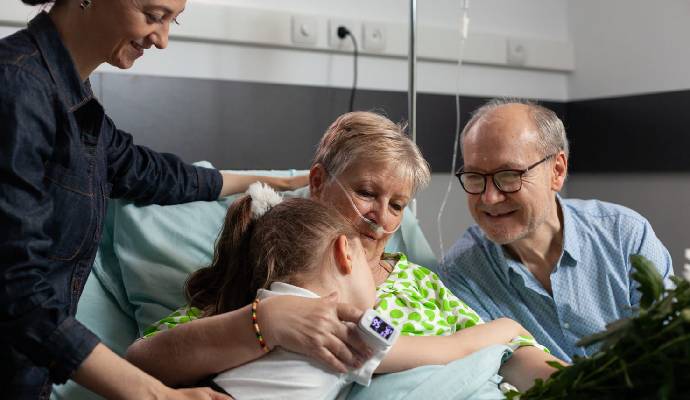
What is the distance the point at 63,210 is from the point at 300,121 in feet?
5.33

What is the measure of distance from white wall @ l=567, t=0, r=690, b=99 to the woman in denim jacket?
238 centimetres

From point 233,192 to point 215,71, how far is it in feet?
2.65

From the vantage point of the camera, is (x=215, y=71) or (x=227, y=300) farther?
(x=215, y=71)

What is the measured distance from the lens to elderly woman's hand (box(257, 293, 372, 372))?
139cm

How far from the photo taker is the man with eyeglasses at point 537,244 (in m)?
2.09

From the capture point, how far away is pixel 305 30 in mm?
2965

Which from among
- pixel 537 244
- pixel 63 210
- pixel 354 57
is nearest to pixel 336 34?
pixel 354 57

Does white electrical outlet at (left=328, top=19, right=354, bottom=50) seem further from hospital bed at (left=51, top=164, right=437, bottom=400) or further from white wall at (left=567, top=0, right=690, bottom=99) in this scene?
white wall at (left=567, top=0, right=690, bottom=99)

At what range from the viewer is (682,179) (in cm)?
325

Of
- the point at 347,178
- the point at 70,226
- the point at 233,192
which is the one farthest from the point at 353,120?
the point at 70,226

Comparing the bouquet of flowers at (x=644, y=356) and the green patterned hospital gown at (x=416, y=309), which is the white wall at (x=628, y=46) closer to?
the green patterned hospital gown at (x=416, y=309)

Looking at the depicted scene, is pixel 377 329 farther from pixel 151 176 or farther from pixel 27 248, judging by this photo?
pixel 151 176

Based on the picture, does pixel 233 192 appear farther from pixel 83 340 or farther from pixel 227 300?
pixel 83 340

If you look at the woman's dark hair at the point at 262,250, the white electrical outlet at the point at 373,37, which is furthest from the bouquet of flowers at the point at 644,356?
the white electrical outlet at the point at 373,37
